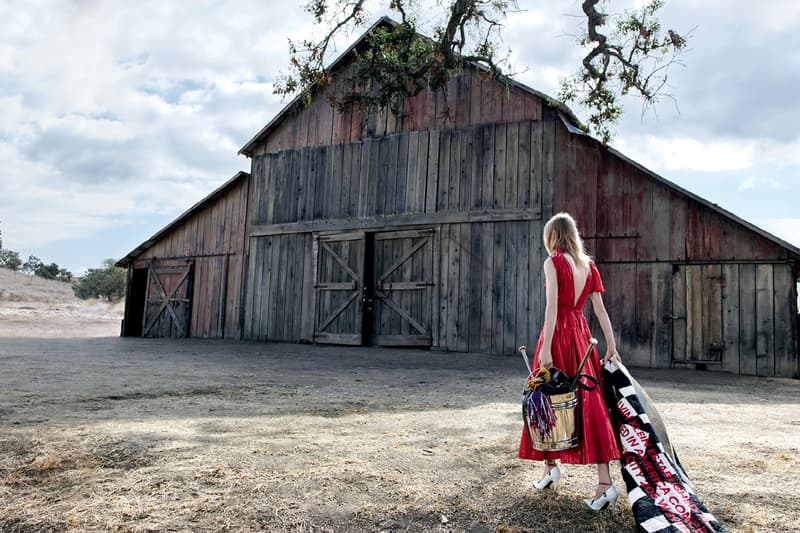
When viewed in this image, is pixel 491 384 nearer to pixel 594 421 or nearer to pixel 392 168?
pixel 594 421

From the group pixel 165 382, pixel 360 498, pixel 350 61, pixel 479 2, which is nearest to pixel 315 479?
pixel 360 498

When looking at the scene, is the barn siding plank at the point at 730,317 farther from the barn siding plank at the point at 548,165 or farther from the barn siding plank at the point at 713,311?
the barn siding plank at the point at 548,165

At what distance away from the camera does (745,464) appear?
363 centimetres

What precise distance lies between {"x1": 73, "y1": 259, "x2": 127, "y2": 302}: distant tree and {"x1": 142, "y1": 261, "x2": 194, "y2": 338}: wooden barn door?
2118 cm

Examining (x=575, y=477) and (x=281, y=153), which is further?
(x=281, y=153)

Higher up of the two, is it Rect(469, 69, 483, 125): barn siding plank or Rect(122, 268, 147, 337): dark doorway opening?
Rect(469, 69, 483, 125): barn siding plank

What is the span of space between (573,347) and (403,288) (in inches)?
362

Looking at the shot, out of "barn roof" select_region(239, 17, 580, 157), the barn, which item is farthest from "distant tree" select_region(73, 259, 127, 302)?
"barn roof" select_region(239, 17, 580, 157)

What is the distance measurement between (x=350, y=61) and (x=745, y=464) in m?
12.4

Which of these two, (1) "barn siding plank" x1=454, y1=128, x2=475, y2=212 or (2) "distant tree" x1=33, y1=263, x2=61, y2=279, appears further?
(2) "distant tree" x1=33, y1=263, x2=61, y2=279

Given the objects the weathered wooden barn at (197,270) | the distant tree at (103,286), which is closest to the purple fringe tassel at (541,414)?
the weathered wooden barn at (197,270)

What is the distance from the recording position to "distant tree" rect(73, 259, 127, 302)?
36281 mm

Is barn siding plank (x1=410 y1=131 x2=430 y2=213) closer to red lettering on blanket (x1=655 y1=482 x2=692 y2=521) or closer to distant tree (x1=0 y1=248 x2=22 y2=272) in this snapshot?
red lettering on blanket (x1=655 y1=482 x2=692 y2=521)

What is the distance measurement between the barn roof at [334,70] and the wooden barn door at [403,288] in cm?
337
